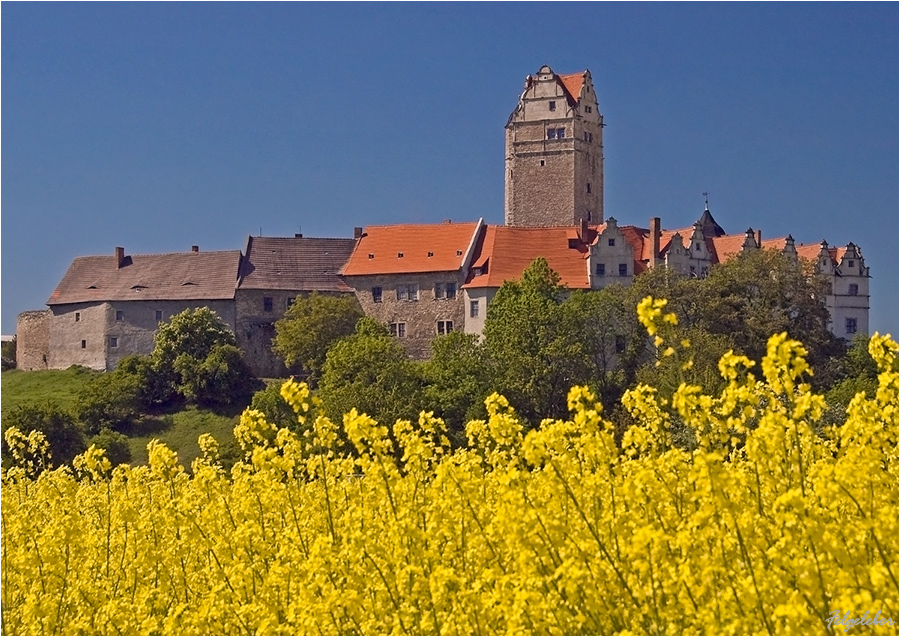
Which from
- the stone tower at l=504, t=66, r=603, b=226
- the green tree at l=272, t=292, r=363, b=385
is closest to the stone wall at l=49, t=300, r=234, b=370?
the green tree at l=272, t=292, r=363, b=385

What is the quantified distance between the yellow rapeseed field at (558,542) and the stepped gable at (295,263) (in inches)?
2295

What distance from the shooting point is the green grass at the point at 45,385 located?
65738 millimetres

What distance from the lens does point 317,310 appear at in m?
66.9

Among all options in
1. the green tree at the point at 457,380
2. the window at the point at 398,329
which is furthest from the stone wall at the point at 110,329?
the green tree at the point at 457,380

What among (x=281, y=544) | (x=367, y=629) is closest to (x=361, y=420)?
(x=367, y=629)

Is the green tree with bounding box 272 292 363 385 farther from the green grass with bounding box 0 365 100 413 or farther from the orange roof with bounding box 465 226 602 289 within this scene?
the green grass with bounding box 0 365 100 413

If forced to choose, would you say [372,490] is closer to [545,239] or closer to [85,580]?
[85,580]

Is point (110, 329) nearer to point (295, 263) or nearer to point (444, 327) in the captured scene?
point (295, 263)

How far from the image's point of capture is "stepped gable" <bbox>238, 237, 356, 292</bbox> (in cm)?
7256

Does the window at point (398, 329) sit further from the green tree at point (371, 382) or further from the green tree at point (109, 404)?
the green tree at point (109, 404)

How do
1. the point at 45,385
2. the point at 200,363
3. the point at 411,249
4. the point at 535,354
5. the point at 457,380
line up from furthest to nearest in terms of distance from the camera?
the point at 411,249 → the point at 45,385 → the point at 200,363 → the point at 535,354 → the point at 457,380

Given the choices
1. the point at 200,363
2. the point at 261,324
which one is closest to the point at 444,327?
the point at 261,324

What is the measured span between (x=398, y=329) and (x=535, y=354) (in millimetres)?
16062

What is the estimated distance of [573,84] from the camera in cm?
8062
